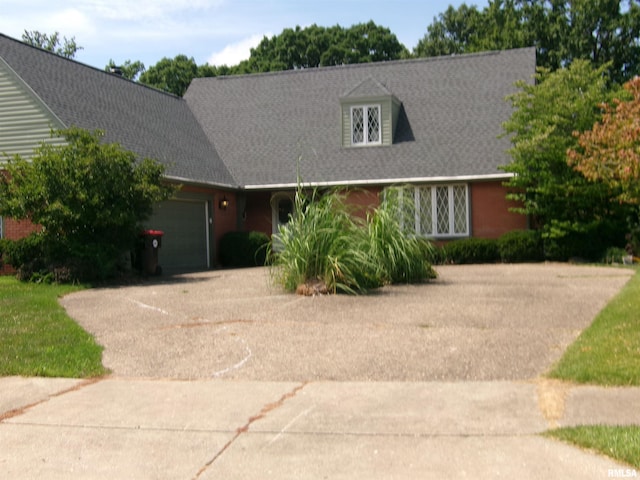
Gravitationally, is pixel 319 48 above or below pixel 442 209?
above

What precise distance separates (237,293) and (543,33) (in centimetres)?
2818

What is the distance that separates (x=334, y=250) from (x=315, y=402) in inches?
262

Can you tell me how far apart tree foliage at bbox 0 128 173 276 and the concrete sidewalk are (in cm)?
Answer: 872

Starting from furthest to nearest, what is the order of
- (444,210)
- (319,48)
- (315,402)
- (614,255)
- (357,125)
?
(319,48) → (357,125) → (444,210) → (614,255) → (315,402)

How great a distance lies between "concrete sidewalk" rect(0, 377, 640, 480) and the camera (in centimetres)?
480

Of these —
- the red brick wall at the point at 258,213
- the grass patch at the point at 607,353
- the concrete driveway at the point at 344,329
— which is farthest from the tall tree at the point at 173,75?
the grass patch at the point at 607,353

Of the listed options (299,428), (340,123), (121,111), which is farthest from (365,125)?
(299,428)

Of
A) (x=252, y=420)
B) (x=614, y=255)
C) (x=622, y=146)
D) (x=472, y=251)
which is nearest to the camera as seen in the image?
(x=252, y=420)

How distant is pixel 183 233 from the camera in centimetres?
2155

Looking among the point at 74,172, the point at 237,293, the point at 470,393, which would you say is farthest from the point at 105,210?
the point at 470,393

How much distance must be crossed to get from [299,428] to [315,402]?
0.78 metres

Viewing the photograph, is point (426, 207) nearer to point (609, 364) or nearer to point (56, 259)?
point (56, 259)

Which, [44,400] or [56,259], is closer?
[44,400]

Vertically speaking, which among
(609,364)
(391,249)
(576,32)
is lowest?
(609,364)
